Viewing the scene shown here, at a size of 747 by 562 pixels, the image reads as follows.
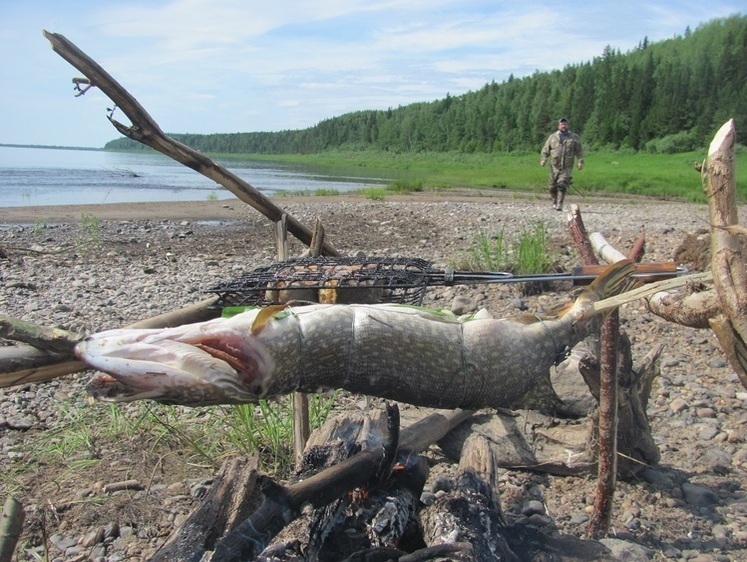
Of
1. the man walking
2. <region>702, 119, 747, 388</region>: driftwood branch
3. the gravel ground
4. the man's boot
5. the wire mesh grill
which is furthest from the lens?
the man's boot

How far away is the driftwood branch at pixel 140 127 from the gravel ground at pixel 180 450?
1897 millimetres

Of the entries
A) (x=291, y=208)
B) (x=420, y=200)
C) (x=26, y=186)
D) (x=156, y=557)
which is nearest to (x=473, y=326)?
(x=156, y=557)

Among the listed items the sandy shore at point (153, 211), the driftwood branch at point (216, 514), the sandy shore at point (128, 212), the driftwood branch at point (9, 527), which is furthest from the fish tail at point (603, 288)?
the sandy shore at point (128, 212)

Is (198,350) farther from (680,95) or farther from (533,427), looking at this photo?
(680,95)

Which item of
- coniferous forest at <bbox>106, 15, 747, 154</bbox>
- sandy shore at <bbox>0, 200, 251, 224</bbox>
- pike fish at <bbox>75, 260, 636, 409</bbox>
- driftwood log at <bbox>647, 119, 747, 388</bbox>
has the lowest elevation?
sandy shore at <bbox>0, 200, 251, 224</bbox>

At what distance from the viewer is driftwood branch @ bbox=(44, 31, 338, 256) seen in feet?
10.7

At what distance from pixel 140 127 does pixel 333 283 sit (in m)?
1.48

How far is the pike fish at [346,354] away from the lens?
2.01 m

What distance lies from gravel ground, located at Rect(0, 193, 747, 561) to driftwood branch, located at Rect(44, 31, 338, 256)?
6.23ft

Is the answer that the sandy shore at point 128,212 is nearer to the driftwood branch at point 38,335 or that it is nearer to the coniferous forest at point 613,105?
the driftwood branch at point 38,335

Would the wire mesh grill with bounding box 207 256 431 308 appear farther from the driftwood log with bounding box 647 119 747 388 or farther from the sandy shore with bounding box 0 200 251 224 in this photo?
the sandy shore with bounding box 0 200 251 224

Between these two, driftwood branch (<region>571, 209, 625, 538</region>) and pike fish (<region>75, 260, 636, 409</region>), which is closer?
pike fish (<region>75, 260, 636, 409</region>)

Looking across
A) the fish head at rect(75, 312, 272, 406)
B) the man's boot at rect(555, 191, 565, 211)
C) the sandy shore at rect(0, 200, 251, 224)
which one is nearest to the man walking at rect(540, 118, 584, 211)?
the man's boot at rect(555, 191, 565, 211)

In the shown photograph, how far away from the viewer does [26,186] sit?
3484 centimetres
